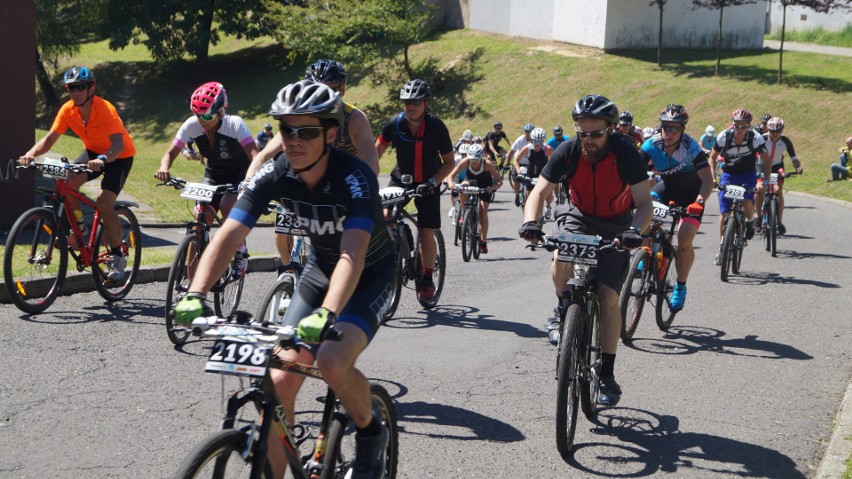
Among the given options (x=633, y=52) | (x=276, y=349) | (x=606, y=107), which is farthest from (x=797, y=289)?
(x=633, y=52)

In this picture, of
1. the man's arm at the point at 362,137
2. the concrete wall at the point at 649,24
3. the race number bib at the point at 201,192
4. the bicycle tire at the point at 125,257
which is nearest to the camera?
the man's arm at the point at 362,137

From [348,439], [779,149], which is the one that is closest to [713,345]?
[348,439]

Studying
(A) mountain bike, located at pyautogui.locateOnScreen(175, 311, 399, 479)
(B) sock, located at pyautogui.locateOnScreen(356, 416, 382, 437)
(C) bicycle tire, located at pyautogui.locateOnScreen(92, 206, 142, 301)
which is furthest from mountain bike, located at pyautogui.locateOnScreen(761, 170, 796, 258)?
(A) mountain bike, located at pyautogui.locateOnScreen(175, 311, 399, 479)

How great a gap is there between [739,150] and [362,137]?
7.90 m

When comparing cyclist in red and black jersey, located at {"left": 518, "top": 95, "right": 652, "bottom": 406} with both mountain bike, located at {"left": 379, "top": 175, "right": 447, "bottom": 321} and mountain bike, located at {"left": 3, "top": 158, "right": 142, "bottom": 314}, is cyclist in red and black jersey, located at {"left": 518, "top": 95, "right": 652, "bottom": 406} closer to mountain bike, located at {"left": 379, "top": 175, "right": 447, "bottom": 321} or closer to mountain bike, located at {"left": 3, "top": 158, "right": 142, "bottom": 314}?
mountain bike, located at {"left": 379, "top": 175, "right": 447, "bottom": 321}

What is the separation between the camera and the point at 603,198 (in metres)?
6.91

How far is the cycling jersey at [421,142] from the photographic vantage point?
9.64 m

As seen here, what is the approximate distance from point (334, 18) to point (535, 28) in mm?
9361

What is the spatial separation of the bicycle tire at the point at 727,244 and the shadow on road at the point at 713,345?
3.20 meters

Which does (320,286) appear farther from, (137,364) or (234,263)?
(234,263)

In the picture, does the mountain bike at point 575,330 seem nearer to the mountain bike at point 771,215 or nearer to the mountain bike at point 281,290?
the mountain bike at point 281,290

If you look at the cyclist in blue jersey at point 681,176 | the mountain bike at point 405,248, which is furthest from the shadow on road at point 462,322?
the cyclist in blue jersey at point 681,176

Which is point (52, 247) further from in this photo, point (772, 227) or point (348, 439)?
point (772, 227)

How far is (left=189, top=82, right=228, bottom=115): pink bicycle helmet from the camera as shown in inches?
328
